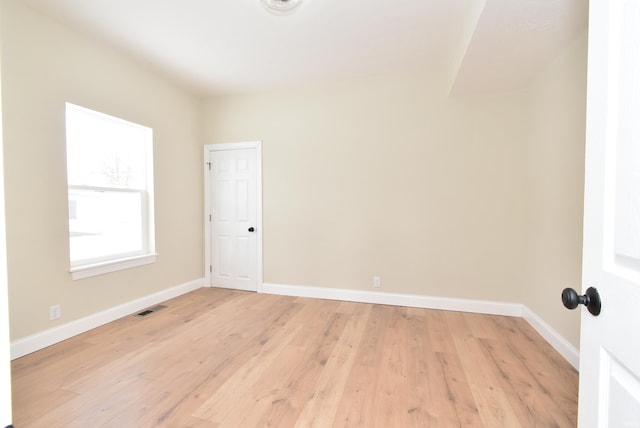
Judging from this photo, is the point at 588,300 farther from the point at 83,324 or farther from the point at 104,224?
the point at 104,224

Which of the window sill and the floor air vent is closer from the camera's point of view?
the window sill

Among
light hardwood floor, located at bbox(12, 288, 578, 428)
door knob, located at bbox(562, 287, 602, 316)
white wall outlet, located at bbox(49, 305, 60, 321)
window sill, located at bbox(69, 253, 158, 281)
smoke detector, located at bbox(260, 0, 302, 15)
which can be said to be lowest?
light hardwood floor, located at bbox(12, 288, 578, 428)

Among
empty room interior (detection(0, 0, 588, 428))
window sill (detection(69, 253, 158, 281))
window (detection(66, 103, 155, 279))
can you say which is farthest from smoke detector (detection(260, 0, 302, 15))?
window sill (detection(69, 253, 158, 281))

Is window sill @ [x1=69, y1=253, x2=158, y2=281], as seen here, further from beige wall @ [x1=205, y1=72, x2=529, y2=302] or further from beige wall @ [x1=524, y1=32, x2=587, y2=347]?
beige wall @ [x1=524, y1=32, x2=587, y2=347]

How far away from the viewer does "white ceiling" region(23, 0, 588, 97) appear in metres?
2.02

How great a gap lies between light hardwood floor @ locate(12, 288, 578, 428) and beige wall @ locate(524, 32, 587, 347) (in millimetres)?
381

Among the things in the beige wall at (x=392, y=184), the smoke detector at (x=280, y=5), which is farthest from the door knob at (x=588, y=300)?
the beige wall at (x=392, y=184)

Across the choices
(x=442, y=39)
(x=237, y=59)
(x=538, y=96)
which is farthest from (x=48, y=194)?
(x=538, y=96)

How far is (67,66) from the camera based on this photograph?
2480mm

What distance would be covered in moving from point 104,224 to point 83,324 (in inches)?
40.3

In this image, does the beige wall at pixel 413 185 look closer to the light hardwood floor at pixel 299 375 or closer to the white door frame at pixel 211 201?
the white door frame at pixel 211 201

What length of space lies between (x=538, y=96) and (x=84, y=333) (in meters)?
5.03

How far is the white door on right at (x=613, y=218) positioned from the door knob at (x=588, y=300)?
2cm

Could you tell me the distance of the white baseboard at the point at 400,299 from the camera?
306cm
